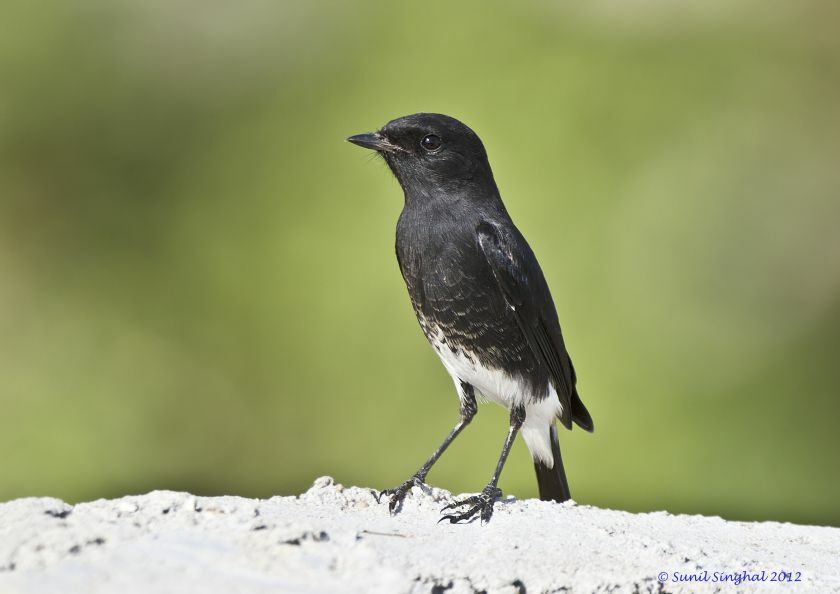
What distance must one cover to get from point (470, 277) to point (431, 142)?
2.23ft

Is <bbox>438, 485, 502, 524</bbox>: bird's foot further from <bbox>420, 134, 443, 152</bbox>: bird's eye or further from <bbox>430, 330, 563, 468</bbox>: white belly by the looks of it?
<bbox>420, 134, 443, 152</bbox>: bird's eye

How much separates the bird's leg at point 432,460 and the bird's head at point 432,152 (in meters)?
0.93

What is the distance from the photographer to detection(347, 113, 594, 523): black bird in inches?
169

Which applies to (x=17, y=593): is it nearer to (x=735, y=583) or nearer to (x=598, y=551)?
(x=598, y=551)

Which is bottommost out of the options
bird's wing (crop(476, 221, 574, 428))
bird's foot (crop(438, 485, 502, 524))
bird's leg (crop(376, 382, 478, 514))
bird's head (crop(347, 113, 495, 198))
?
bird's foot (crop(438, 485, 502, 524))

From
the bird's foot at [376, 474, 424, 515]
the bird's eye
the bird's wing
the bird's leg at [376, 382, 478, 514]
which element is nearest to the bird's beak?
the bird's eye

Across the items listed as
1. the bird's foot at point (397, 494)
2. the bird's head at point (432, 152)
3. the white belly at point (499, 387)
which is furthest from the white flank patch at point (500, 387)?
the bird's head at point (432, 152)

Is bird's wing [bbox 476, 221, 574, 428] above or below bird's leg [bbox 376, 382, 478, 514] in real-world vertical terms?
above

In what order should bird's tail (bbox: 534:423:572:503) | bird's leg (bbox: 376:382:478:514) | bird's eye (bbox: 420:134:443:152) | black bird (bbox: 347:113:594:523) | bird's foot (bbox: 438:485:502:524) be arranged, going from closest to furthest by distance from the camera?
bird's foot (bbox: 438:485:502:524)
bird's leg (bbox: 376:382:478:514)
black bird (bbox: 347:113:594:523)
bird's eye (bbox: 420:134:443:152)
bird's tail (bbox: 534:423:572:503)

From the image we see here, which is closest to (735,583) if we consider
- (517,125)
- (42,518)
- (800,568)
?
(800,568)

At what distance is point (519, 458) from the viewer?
217 inches

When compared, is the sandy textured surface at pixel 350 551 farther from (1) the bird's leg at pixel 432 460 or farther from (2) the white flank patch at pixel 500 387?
(2) the white flank patch at pixel 500 387

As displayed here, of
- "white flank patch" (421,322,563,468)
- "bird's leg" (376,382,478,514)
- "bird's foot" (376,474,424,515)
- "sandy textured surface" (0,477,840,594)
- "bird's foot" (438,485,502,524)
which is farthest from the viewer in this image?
"white flank patch" (421,322,563,468)

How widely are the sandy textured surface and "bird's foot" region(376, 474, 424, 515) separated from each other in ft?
0.14
